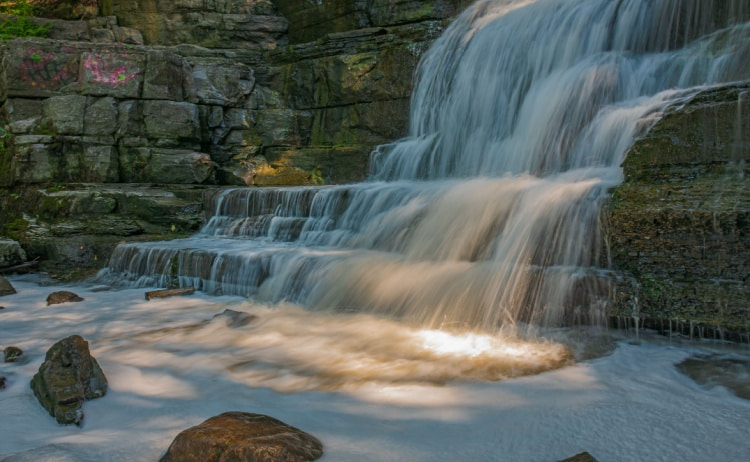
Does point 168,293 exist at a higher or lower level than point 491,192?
lower

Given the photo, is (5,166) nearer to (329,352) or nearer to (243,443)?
(329,352)

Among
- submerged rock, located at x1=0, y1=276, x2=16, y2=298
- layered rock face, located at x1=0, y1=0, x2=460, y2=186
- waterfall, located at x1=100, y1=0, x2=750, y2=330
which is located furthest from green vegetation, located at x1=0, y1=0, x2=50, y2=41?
submerged rock, located at x1=0, y1=276, x2=16, y2=298

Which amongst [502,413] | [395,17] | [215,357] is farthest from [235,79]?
[502,413]

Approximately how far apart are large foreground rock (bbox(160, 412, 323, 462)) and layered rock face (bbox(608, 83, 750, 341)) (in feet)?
8.22

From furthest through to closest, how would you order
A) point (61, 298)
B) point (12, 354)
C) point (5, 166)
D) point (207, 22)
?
point (207, 22) → point (5, 166) → point (61, 298) → point (12, 354)

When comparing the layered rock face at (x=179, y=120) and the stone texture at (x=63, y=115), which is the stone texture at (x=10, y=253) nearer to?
the layered rock face at (x=179, y=120)

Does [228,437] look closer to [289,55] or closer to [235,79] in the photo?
[235,79]

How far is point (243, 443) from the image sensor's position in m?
2.10

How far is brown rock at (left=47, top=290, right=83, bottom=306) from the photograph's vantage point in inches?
226

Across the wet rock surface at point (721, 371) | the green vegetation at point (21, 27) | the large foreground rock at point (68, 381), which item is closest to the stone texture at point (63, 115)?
the green vegetation at point (21, 27)

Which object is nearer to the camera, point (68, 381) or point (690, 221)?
point (68, 381)

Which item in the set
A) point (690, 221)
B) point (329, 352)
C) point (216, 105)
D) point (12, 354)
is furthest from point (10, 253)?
point (690, 221)

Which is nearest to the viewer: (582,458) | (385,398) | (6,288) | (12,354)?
(582,458)

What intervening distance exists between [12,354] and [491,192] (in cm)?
435
